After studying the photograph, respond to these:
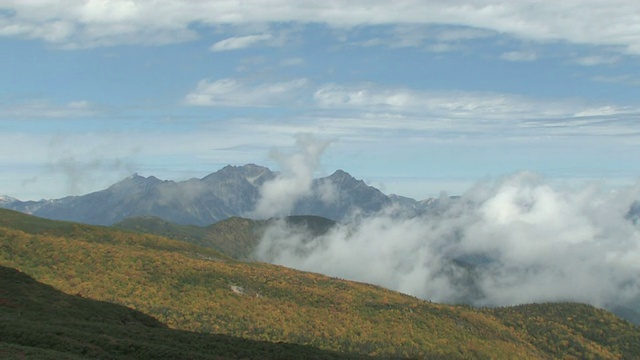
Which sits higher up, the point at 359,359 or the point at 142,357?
the point at 142,357

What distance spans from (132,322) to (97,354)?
178 ft

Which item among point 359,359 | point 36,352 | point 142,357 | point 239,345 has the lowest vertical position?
point 359,359

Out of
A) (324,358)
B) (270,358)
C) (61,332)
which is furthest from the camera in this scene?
(324,358)

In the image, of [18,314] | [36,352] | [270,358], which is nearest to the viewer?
[36,352]

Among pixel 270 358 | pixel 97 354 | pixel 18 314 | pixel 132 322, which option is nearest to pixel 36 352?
pixel 97 354

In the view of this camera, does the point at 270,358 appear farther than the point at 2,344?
Yes

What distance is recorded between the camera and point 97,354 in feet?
287

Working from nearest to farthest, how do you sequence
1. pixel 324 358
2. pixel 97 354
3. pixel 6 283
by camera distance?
pixel 97 354 < pixel 324 358 < pixel 6 283

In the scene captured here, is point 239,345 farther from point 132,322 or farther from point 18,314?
point 18,314

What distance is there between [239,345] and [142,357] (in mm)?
34198

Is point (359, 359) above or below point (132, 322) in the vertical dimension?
below

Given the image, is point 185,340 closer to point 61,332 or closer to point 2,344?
point 61,332

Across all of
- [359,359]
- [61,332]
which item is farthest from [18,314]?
[359,359]

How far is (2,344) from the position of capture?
7906cm
